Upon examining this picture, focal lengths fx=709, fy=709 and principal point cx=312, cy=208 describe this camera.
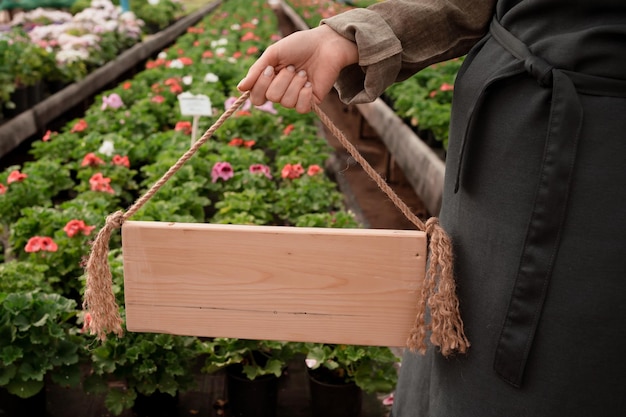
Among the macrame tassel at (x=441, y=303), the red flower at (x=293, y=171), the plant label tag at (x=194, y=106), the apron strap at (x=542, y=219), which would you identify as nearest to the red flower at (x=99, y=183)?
the plant label tag at (x=194, y=106)

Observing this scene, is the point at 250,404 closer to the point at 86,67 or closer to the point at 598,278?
the point at 598,278

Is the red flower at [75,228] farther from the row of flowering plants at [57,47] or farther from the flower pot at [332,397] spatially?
the row of flowering plants at [57,47]

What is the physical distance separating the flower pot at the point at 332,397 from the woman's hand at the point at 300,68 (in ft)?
4.88

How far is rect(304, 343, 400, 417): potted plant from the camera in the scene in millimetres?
2412

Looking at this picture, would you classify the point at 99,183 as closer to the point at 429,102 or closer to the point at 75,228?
the point at 75,228

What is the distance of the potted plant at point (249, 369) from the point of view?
2.45 meters

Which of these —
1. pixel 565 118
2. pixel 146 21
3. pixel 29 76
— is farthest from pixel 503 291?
pixel 146 21

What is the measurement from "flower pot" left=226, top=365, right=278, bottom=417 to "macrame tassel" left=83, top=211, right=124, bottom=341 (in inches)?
48.0

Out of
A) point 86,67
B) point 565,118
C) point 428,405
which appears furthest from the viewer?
point 86,67

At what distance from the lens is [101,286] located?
1.34 m

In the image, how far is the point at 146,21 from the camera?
49.3 ft

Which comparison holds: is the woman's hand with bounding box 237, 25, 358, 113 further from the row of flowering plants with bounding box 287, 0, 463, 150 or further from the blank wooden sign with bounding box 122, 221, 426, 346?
the row of flowering plants with bounding box 287, 0, 463, 150

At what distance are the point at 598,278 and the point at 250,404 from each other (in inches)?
67.7

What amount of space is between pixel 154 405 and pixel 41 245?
32.7 inches
